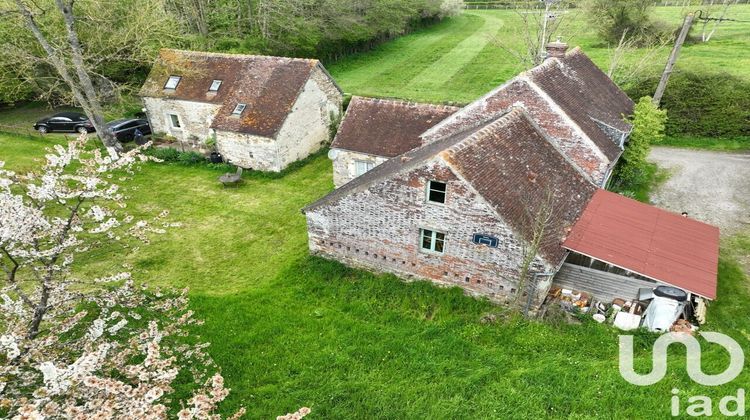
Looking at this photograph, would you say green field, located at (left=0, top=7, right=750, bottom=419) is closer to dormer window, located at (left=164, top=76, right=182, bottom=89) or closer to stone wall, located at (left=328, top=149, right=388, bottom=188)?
stone wall, located at (left=328, top=149, right=388, bottom=188)

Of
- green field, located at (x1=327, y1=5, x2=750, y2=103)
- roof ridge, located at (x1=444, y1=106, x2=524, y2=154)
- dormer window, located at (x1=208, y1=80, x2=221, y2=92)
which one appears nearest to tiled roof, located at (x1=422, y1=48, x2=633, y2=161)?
roof ridge, located at (x1=444, y1=106, x2=524, y2=154)

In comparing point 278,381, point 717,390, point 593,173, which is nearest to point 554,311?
point 717,390

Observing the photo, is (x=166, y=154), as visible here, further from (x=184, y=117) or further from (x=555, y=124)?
(x=555, y=124)

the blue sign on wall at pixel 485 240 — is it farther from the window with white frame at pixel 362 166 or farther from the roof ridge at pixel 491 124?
the window with white frame at pixel 362 166

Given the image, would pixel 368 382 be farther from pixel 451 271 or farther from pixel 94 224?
pixel 94 224

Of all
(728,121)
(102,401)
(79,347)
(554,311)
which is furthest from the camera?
(728,121)

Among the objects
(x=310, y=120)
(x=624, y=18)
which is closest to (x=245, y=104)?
(x=310, y=120)
